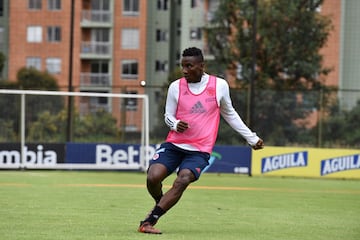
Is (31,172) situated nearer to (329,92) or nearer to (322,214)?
(329,92)

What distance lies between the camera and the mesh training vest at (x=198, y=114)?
9602mm

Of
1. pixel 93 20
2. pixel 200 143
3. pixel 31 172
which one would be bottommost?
pixel 31 172

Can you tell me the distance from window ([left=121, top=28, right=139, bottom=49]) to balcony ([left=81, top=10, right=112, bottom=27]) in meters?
1.49

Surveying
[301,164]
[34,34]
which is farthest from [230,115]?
[34,34]

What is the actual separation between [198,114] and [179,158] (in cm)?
55

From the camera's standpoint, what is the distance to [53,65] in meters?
54.1

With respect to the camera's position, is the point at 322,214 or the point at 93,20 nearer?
the point at 322,214

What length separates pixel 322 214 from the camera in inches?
502

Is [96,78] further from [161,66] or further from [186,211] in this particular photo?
[186,211]

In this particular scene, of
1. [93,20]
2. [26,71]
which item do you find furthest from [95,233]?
[93,20]

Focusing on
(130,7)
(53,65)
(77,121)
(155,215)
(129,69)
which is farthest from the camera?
(129,69)

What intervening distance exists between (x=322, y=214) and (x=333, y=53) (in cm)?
3711

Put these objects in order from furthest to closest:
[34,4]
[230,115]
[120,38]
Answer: [120,38]
[34,4]
[230,115]

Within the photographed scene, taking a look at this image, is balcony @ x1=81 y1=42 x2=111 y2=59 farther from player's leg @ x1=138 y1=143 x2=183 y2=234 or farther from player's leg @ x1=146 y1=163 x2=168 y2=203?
player's leg @ x1=146 y1=163 x2=168 y2=203
